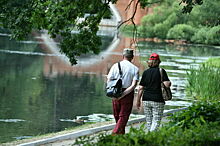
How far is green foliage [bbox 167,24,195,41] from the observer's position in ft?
256

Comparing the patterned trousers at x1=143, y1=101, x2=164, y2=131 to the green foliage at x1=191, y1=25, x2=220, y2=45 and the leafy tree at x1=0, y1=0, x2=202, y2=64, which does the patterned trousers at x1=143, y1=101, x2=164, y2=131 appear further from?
the green foliage at x1=191, y1=25, x2=220, y2=45

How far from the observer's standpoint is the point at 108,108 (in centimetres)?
1778

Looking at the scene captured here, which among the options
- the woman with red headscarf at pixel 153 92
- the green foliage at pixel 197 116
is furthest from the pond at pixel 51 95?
the green foliage at pixel 197 116

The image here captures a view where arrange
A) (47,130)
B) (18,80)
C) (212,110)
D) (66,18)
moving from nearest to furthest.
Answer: (212,110), (66,18), (47,130), (18,80)

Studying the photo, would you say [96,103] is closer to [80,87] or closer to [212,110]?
[80,87]

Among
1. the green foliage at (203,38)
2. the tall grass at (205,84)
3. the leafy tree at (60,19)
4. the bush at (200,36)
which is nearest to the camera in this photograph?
the leafy tree at (60,19)

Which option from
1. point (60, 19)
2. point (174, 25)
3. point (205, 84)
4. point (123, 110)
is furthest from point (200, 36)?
point (60, 19)

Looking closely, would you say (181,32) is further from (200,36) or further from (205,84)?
(205,84)

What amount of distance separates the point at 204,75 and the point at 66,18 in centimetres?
1087

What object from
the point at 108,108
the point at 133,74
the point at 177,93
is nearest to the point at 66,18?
the point at 133,74

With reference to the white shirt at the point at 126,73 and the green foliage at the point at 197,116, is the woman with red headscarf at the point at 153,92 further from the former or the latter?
the green foliage at the point at 197,116

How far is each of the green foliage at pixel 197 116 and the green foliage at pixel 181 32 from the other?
70.6m

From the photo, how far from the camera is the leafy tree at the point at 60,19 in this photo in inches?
347

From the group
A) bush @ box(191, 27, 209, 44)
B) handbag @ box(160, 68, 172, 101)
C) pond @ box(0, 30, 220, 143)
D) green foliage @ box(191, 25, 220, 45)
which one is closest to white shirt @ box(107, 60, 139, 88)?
handbag @ box(160, 68, 172, 101)
